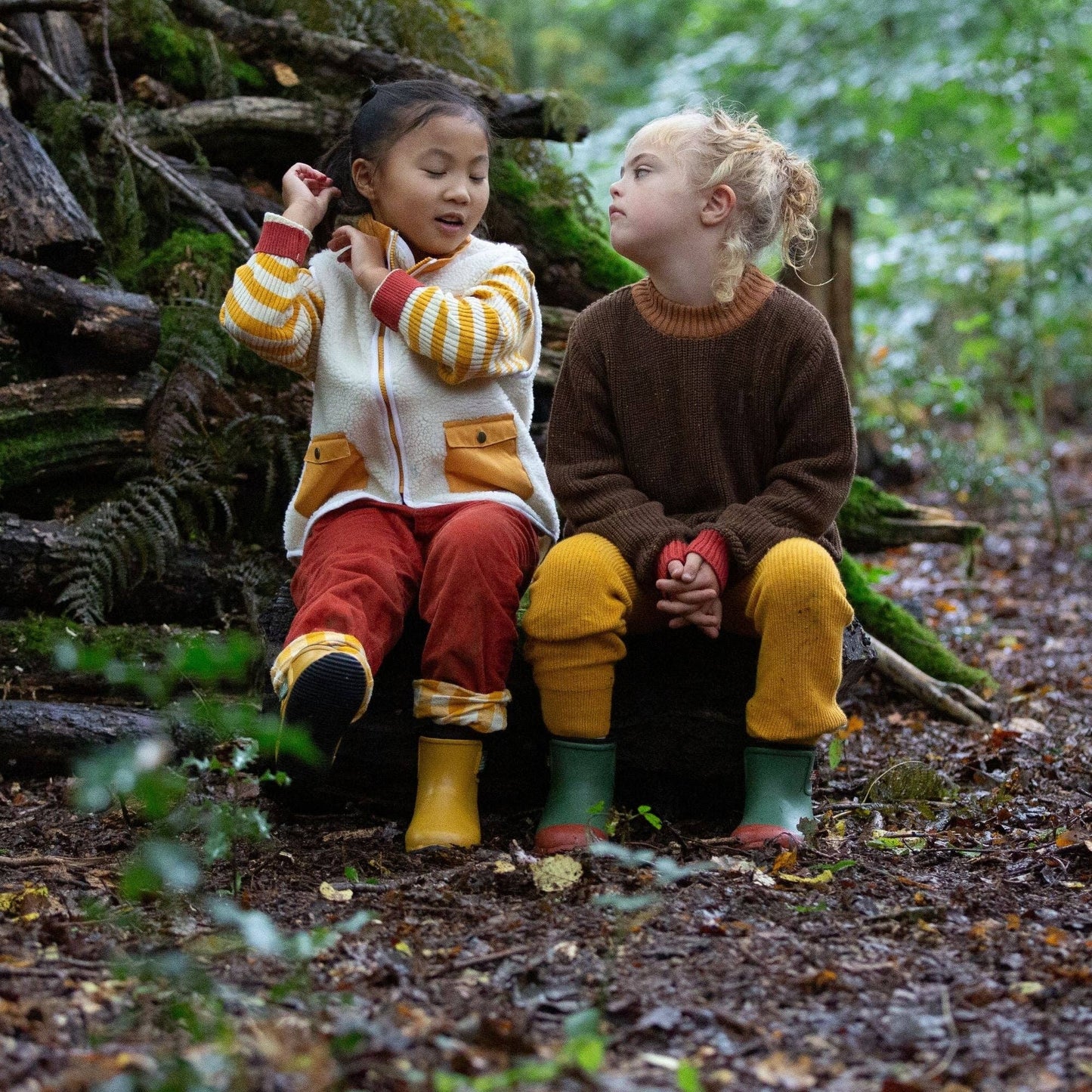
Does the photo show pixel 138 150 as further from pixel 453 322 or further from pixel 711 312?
pixel 711 312

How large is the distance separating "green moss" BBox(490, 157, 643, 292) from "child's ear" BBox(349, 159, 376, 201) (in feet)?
6.01

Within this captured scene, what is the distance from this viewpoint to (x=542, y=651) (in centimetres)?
297

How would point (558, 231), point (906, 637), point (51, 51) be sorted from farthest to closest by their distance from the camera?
1. point (558, 231)
2. point (906, 637)
3. point (51, 51)

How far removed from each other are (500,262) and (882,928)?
1.95 m

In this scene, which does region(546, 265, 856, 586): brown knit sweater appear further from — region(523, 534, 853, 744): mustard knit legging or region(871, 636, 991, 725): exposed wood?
region(871, 636, 991, 725): exposed wood

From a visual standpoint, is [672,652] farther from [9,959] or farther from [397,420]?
[9,959]

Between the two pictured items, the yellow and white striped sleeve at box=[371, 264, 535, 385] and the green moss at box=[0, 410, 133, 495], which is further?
the green moss at box=[0, 410, 133, 495]

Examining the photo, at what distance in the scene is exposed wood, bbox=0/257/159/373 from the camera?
3771mm

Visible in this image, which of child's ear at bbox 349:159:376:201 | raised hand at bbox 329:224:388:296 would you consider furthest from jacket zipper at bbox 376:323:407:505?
child's ear at bbox 349:159:376:201

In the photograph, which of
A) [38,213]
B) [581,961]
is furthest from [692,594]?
[38,213]

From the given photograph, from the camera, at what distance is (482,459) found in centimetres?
320

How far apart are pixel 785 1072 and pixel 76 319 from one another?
313 cm

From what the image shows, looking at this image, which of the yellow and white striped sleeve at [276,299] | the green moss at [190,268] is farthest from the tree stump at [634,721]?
the green moss at [190,268]

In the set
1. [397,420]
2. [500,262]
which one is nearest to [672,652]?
[397,420]
